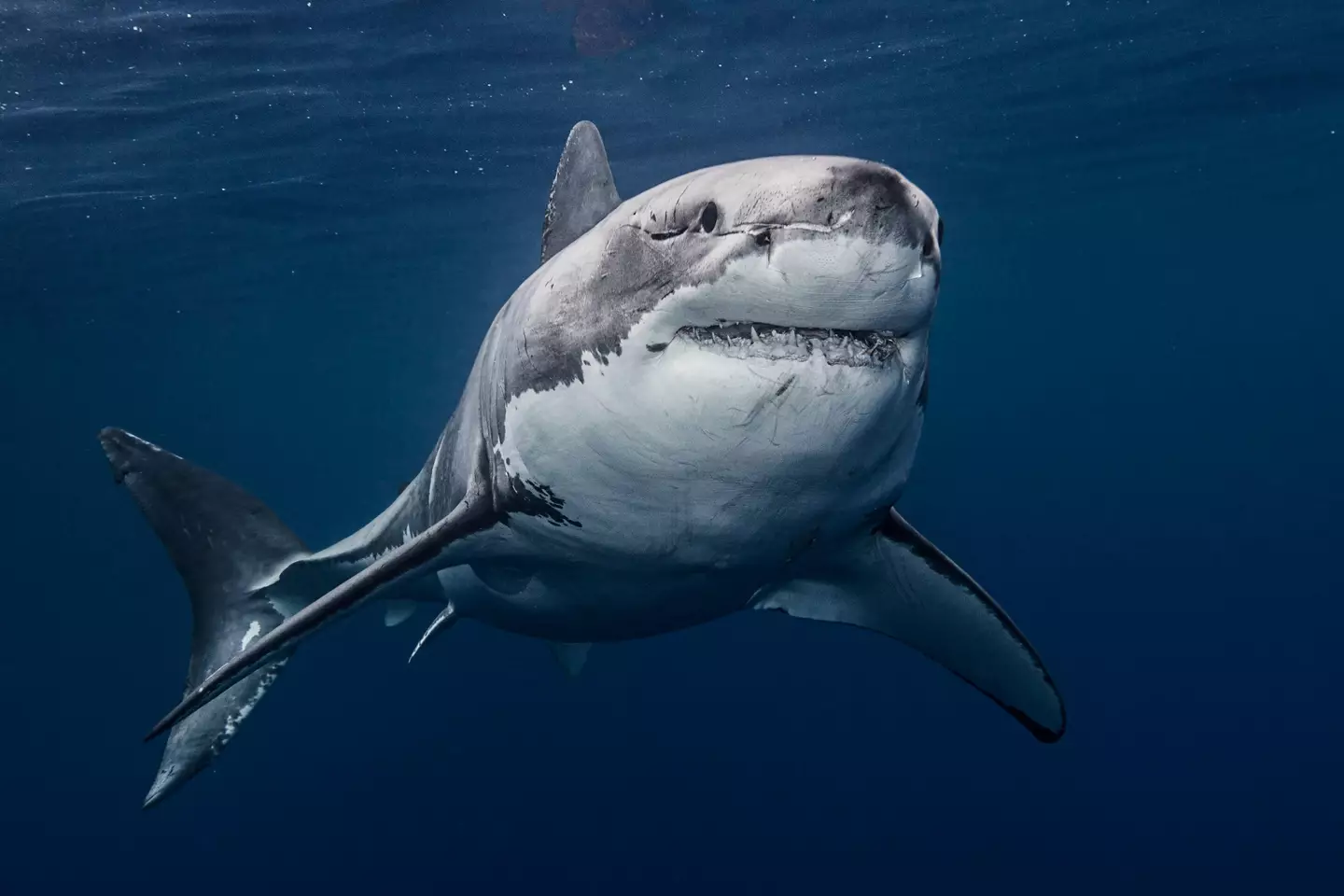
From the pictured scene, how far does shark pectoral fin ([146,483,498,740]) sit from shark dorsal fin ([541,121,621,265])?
1.84 m

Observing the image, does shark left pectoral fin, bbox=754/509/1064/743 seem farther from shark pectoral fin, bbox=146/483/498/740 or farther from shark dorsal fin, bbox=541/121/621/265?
shark dorsal fin, bbox=541/121/621/265

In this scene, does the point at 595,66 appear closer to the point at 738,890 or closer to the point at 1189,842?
the point at 738,890

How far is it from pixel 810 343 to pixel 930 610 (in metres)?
3.05

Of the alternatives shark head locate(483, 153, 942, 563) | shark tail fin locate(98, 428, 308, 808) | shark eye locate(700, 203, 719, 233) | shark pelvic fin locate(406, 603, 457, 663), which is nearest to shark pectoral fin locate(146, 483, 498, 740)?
shark head locate(483, 153, 942, 563)

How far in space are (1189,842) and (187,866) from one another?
22822 mm

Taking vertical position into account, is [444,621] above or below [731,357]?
below

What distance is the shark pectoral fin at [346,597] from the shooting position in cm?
304

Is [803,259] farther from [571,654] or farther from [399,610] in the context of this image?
[571,654]

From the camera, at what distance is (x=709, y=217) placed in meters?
2.08

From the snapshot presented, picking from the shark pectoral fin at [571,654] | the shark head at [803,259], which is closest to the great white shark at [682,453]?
the shark head at [803,259]

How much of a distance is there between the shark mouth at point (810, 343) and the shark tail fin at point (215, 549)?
4.61 metres

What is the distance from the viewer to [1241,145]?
25000 mm

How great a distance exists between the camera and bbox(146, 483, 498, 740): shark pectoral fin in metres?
3.04

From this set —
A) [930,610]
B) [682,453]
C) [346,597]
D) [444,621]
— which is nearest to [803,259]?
[682,453]
